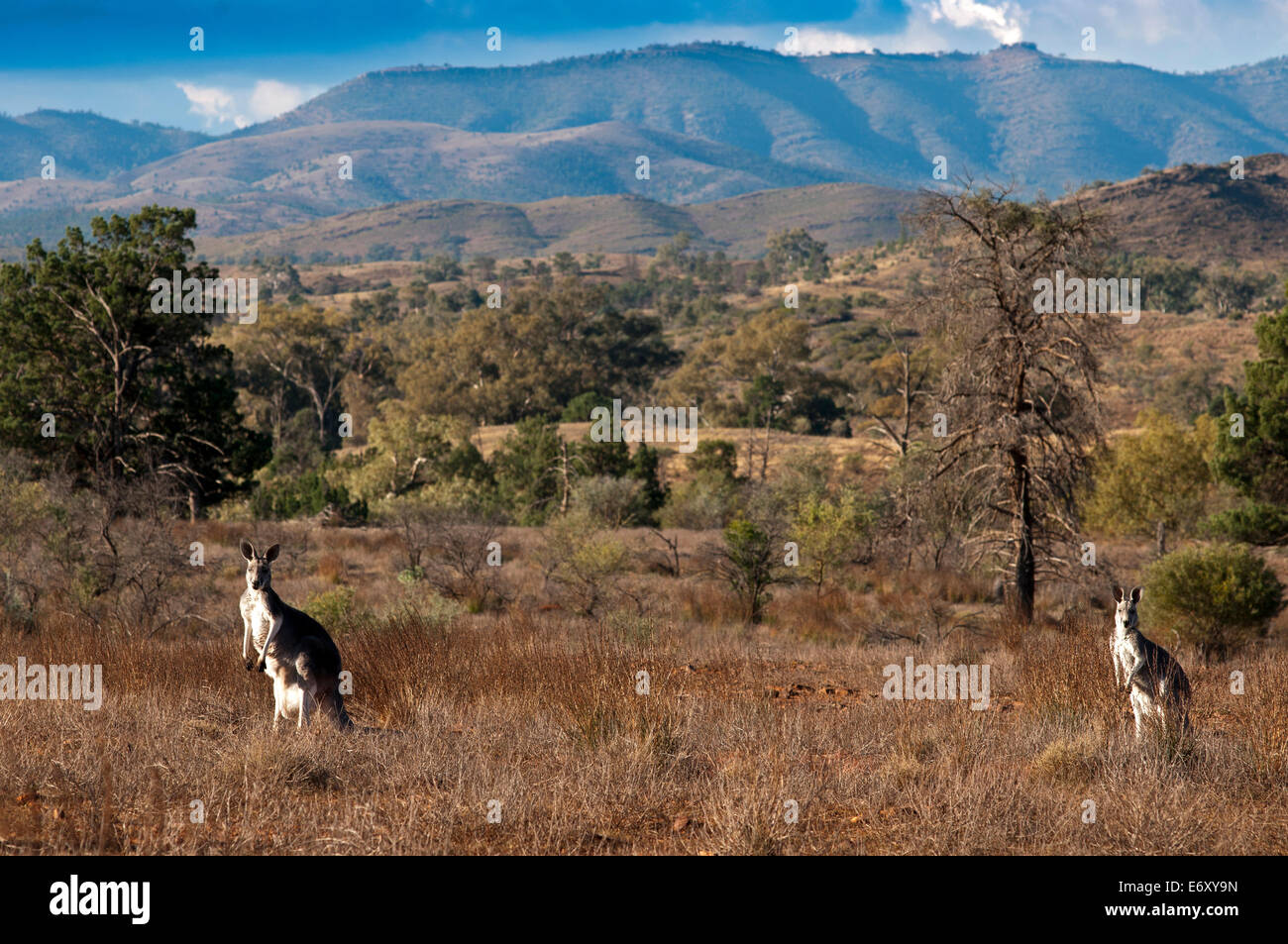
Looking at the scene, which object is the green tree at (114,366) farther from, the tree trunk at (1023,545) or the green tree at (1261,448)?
the green tree at (1261,448)

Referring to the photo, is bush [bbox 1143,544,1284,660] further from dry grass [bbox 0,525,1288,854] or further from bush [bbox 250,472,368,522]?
bush [bbox 250,472,368,522]

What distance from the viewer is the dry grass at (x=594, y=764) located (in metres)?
5.21

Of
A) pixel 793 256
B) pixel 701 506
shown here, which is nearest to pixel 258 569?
pixel 701 506

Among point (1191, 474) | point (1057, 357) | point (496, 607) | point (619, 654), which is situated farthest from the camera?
point (1191, 474)

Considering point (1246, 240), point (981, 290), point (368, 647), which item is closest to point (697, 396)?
point (981, 290)

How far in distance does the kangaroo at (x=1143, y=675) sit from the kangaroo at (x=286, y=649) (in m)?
5.05

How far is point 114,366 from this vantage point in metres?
24.8

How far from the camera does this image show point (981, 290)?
1673 cm

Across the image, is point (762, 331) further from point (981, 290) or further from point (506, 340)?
point (981, 290)

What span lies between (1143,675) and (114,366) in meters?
23.9

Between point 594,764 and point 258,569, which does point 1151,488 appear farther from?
point 258,569

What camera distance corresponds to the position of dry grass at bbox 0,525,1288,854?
17.1ft

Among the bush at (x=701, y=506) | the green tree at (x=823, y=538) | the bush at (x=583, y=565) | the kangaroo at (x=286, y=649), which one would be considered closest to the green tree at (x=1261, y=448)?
the green tree at (x=823, y=538)

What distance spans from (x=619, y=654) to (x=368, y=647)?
237cm
